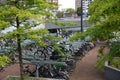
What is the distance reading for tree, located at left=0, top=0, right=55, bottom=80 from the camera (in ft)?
24.5

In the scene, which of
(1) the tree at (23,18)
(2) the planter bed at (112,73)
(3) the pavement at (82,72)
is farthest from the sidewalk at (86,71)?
(1) the tree at (23,18)

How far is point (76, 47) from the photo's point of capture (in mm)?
15789

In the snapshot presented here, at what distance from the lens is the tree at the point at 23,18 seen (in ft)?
24.5

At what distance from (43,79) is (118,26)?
5040 millimetres

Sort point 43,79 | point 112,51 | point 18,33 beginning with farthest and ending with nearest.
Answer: point 43,79 < point 18,33 < point 112,51

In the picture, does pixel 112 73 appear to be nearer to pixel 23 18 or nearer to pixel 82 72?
pixel 82 72

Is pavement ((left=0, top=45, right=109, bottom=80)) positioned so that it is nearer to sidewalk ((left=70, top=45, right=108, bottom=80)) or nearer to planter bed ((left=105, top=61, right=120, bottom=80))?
sidewalk ((left=70, top=45, right=108, bottom=80))

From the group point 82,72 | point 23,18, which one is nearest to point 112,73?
point 82,72

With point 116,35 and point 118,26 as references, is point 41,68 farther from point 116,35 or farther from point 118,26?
point 118,26

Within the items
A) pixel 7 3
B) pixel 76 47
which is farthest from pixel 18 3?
pixel 76 47

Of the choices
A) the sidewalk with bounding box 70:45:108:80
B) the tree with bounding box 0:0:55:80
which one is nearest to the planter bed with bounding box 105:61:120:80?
the sidewalk with bounding box 70:45:108:80

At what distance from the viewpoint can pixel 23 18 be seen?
24.7ft

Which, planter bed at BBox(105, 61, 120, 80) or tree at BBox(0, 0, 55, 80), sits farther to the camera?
planter bed at BBox(105, 61, 120, 80)

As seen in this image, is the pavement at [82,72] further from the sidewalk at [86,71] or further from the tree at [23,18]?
the tree at [23,18]
